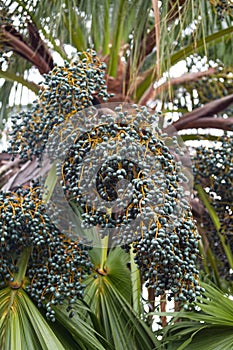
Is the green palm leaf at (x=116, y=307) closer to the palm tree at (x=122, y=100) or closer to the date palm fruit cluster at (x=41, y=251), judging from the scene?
the palm tree at (x=122, y=100)

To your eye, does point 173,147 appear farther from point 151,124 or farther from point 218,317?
point 218,317

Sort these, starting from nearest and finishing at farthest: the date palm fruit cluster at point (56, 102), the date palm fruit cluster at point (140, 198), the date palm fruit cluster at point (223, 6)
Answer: the date palm fruit cluster at point (140, 198) → the date palm fruit cluster at point (56, 102) → the date palm fruit cluster at point (223, 6)

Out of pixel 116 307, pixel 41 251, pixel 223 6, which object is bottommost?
pixel 116 307

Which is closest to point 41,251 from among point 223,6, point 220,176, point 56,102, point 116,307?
point 116,307

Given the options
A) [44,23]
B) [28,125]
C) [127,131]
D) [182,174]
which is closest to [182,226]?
[182,174]

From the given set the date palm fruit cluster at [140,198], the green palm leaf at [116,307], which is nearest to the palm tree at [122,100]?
the green palm leaf at [116,307]

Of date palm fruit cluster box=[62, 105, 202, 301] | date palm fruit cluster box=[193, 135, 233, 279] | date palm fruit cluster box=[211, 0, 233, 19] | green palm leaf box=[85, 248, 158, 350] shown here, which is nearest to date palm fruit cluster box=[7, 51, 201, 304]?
date palm fruit cluster box=[62, 105, 202, 301]

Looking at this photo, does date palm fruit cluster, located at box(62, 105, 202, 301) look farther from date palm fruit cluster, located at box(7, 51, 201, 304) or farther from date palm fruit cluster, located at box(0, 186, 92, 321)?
A: date palm fruit cluster, located at box(0, 186, 92, 321)

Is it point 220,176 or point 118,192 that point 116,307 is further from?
point 220,176
